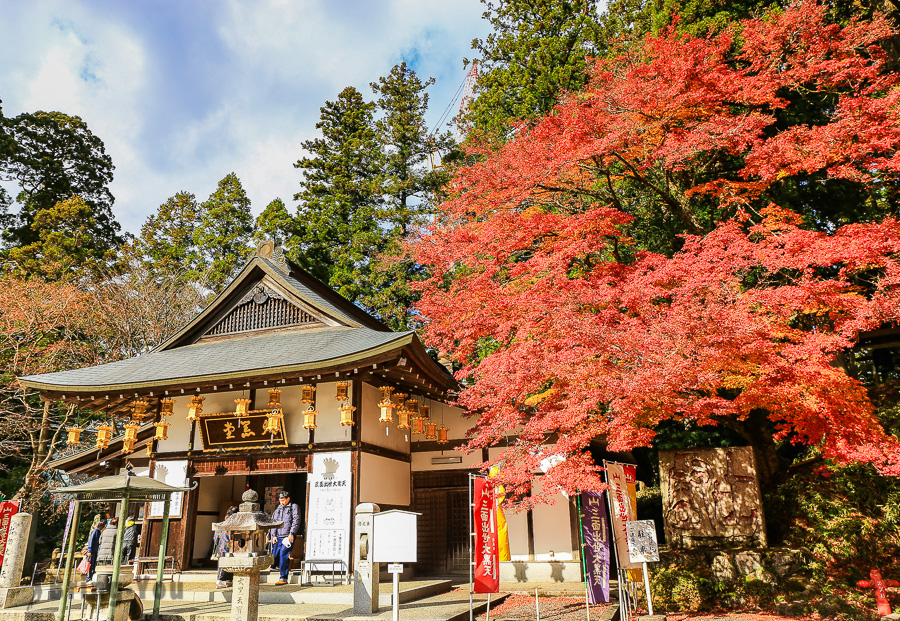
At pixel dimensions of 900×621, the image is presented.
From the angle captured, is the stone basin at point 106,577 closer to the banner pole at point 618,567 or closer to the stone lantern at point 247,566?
the stone lantern at point 247,566

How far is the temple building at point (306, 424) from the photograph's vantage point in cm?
1145

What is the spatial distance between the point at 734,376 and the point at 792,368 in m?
0.78

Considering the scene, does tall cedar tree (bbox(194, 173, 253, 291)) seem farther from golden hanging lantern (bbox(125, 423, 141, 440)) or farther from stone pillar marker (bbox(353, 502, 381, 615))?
stone pillar marker (bbox(353, 502, 381, 615))

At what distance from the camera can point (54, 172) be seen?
29984mm

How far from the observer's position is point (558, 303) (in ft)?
32.9

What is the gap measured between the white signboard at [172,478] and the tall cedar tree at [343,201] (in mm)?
12189

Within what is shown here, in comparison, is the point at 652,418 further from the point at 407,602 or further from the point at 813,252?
the point at 407,602

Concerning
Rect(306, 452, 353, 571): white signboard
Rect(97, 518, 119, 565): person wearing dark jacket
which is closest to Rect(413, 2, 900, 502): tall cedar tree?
Rect(306, 452, 353, 571): white signboard

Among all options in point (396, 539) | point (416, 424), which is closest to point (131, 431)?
point (416, 424)

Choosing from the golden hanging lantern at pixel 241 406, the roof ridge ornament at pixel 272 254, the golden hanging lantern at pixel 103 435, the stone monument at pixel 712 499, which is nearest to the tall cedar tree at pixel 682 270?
the stone monument at pixel 712 499

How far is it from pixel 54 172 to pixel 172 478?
24908 mm

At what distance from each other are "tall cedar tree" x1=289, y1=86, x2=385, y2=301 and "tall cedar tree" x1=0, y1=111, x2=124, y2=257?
10343 mm

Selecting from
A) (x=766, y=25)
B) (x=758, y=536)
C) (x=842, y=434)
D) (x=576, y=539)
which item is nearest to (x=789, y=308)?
(x=842, y=434)

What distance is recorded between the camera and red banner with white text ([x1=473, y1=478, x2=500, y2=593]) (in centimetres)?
812
